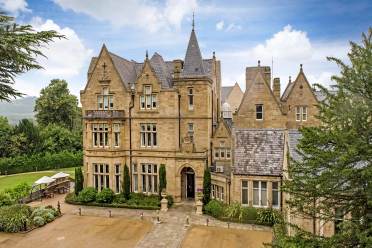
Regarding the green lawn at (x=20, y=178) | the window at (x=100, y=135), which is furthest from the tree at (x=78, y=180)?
the green lawn at (x=20, y=178)

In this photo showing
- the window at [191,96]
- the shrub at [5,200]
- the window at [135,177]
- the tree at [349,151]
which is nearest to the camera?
the tree at [349,151]

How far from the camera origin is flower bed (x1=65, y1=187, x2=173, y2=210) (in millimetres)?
29609

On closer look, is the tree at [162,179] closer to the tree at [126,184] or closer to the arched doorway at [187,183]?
the arched doorway at [187,183]

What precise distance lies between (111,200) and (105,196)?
32.1 inches

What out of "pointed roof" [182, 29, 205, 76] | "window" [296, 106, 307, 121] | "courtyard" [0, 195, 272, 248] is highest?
"pointed roof" [182, 29, 205, 76]

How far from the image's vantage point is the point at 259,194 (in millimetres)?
26078

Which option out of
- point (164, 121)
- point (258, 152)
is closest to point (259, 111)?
point (258, 152)

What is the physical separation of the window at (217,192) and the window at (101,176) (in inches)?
433

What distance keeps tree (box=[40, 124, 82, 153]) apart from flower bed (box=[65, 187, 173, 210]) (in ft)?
87.2

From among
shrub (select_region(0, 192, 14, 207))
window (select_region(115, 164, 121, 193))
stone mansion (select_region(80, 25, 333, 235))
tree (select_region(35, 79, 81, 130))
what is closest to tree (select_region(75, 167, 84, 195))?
stone mansion (select_region(80, 25, 333, 235))

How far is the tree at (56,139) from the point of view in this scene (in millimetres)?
54875

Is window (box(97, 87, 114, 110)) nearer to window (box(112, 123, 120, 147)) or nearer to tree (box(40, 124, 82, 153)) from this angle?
window (box(112, 123, 120, 147))

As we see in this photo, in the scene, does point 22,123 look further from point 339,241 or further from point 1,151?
point 339,241

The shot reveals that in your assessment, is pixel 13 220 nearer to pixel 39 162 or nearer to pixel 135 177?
pixel 135 177
